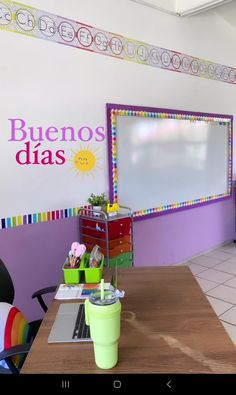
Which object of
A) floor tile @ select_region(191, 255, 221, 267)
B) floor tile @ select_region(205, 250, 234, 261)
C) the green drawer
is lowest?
floor tile @ select_region(191, 255, 221, 267)

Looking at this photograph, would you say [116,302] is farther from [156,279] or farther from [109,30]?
[109,30]

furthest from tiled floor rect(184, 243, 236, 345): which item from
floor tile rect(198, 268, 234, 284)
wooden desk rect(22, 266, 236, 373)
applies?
wooden desk rect(22, 266, 236, 373)

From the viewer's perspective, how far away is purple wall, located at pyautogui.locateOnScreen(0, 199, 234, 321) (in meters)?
2.54

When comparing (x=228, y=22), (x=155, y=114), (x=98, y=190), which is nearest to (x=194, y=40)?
(x=228, y=22)

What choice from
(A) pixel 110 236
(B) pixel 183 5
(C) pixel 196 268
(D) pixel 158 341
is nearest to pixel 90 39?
(B) pixel 183 5

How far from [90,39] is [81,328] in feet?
8.14

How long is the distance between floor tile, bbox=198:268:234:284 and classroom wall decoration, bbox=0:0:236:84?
7.58 feet

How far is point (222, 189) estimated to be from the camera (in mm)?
4617

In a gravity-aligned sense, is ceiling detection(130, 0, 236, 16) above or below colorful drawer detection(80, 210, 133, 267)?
above

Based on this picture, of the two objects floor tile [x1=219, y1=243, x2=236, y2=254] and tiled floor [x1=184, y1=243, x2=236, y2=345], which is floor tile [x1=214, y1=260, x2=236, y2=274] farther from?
floor tile [x1=219, y1=243, x2=236, y2=254]

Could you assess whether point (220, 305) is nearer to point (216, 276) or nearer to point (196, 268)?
point (216, 276)

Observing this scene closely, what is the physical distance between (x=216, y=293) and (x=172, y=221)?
97 centimetres

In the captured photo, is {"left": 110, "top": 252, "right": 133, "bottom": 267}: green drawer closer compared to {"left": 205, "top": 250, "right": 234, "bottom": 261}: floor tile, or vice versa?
{"left": 110, "top": 252, "right": 133, "bottom": 267}: green drawer

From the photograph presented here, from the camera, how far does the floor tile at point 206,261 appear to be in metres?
4.04
